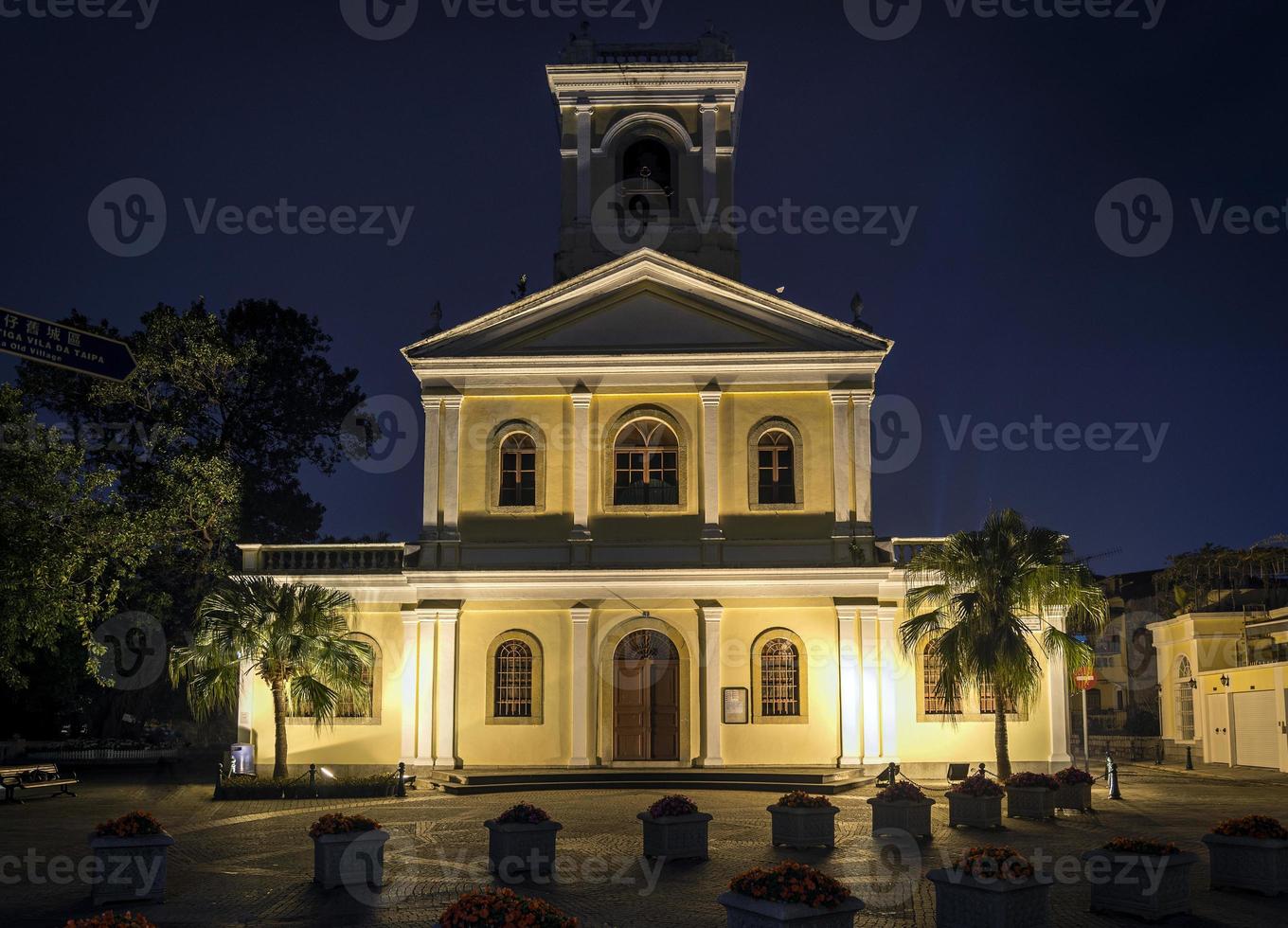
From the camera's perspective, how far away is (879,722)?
93.2 ft

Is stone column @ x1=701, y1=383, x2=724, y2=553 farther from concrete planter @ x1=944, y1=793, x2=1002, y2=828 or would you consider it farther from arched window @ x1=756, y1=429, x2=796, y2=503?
concrete planter @ x1=944, y1=793, x2=1002, y2=828

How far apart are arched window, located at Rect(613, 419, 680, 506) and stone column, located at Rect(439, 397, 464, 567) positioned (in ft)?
12.2

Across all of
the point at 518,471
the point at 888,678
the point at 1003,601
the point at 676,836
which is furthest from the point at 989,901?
the point at 518,471

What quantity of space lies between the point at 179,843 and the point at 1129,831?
46.2ft

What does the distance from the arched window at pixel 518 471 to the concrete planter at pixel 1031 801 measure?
1340cm

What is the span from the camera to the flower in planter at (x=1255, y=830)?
13.7 meters

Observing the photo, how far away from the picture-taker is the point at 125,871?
44.1ft

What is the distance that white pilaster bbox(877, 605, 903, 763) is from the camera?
93.0ft

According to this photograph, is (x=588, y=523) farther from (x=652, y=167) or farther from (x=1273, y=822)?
(x=1273, y=822)

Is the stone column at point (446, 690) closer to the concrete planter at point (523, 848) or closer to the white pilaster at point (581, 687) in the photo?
the white pilaster at point (581, 687)

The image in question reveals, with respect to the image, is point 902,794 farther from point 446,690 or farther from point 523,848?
point 446,690

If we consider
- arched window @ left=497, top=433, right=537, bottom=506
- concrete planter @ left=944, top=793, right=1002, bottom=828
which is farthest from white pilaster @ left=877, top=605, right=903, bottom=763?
concrete planter @ left=944, top=793, right=1002, bottom=828

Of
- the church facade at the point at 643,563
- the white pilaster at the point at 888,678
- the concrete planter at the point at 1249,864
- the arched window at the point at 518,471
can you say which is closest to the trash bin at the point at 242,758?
the church facade at the point at 643,563

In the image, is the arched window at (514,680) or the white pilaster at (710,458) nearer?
the arched window at (514,680)
